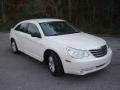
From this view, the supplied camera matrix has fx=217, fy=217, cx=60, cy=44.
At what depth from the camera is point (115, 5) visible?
14.8 meters

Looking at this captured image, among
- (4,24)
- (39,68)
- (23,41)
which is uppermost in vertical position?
(23,41)

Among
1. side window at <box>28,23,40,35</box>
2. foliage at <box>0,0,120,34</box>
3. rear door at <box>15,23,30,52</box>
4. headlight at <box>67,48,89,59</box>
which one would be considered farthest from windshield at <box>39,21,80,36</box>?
Result: foliage at <box>0,0,120,34</box>

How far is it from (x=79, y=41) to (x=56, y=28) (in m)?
1.27

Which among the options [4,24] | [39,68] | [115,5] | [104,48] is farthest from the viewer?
[4,24]

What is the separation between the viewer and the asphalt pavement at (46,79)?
212 inches

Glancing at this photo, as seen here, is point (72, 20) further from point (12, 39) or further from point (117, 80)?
point (117, 80)

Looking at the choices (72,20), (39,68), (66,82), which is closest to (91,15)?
(72,20)

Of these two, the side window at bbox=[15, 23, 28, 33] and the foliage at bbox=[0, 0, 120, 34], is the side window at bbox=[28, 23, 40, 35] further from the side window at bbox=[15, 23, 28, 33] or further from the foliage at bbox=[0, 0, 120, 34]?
the foliage at bbox=[0, 0, 120, 34]

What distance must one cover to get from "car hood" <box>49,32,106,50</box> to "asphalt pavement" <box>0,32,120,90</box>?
2.86 feet

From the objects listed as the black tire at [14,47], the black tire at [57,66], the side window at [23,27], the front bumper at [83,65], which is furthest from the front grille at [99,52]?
the black tire at [14,47]

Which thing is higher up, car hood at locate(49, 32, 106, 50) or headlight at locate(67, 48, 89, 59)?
car hood at locate(49, 32, 106, 50)

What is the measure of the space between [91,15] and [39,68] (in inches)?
372

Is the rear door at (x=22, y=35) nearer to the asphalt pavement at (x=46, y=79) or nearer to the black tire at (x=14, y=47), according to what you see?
the black tire at (x=14, y=47)

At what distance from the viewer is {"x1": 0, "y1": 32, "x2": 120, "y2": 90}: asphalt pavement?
5383 millimetres
